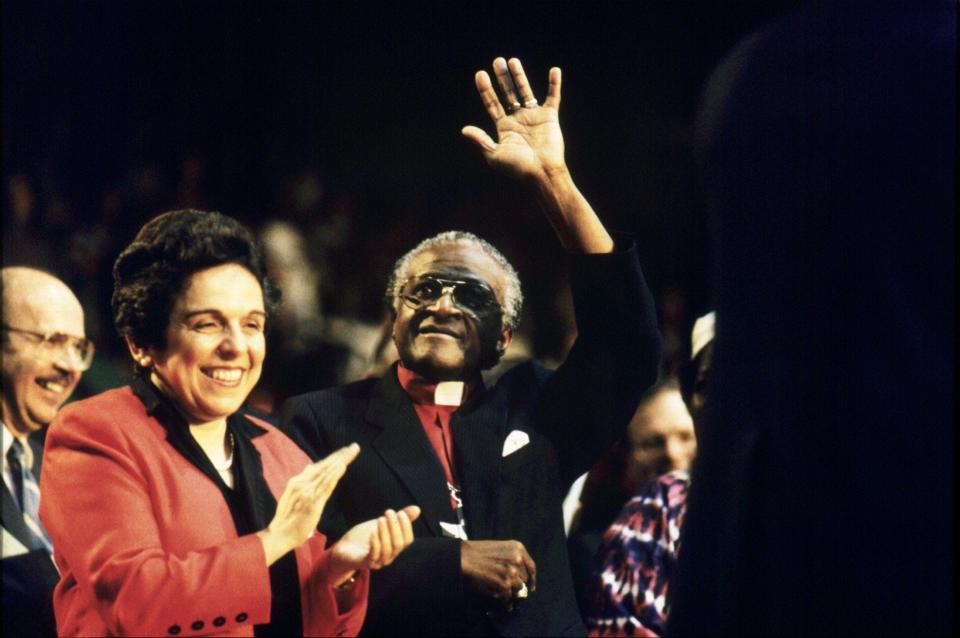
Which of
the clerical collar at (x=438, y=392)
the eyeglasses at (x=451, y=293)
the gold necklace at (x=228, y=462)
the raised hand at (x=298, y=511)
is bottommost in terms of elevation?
the raised hand at (x=298, y=511)

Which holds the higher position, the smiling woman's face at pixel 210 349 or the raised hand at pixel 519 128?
the raised hand at pixel 519 128

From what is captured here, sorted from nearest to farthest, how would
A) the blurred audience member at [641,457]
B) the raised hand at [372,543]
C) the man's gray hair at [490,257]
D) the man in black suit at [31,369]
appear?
the raised hand at [372,543] < the man's gray hair at [490,257] < the man in black suit at [31,369] < the blurred audience member at [641,457]

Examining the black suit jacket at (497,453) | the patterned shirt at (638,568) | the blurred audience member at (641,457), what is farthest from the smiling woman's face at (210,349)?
the blurred audience member at (641,457)

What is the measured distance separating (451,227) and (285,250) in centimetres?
73

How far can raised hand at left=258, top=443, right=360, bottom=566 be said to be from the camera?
222cm

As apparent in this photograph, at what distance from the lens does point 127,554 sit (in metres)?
2.13

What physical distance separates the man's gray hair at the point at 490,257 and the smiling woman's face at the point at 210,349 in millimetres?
405

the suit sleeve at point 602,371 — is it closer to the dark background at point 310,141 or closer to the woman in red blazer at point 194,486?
the woman in red blazer at point 194,486

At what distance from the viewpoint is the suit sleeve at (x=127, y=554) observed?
7.00 feet

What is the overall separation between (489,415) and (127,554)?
0.83 m

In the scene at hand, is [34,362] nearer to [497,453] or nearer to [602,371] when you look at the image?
[497,453]

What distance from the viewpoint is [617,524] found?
298 cm

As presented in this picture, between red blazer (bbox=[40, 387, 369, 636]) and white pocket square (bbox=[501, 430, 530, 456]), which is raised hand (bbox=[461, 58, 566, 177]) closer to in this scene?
white pocket square (bbox=[501, 430, 530, 456])

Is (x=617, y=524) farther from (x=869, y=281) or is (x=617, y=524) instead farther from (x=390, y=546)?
(x=869, y=281)
